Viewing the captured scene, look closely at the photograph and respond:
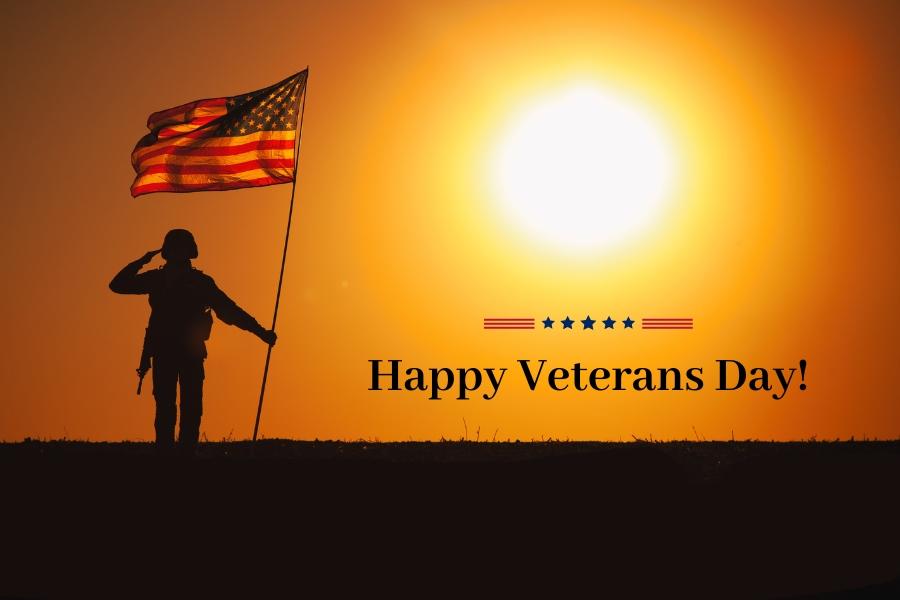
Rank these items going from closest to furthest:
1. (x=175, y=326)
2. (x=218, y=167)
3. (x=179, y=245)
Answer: (x=179, y=245)
(x=175, y=326)
(x=218, y=167)

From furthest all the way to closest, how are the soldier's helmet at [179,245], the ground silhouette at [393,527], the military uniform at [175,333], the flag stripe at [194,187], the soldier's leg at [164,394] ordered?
the flag stripe at [194,187]
the soldier's leg at [164,394]
the military uniform at [175,333]
the soldier's helmet at [179,245]
the ground silhouette at [393,527]

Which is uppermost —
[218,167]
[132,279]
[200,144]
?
[200,144]

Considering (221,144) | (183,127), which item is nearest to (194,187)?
(221,144)

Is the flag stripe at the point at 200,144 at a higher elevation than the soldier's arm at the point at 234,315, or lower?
higher

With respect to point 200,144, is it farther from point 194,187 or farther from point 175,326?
point 175,326

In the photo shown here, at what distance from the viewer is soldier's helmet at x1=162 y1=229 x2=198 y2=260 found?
41.9ft

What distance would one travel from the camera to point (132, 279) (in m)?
12.9

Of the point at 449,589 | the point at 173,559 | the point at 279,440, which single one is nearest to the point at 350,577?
the point at 449,589

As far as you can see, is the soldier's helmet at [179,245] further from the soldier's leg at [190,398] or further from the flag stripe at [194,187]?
the flag stripe at [194,187]

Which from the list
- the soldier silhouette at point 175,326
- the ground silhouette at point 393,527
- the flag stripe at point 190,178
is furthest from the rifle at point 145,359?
the ground silhouette at point 393,527

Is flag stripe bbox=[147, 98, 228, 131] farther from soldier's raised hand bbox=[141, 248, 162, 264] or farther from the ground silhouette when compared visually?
the ground silhouette

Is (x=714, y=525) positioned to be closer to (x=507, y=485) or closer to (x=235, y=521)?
(x=507, y=485)

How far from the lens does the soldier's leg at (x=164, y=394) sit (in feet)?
42.9

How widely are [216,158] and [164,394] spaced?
3.45 m
